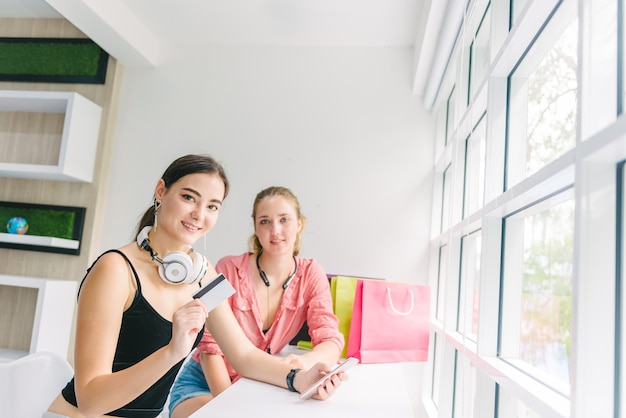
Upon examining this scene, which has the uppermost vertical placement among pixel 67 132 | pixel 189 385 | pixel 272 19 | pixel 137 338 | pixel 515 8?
pixel 272 19

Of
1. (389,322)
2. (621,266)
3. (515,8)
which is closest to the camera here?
(621,266)

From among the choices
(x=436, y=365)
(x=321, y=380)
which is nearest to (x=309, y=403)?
(x=321, y=380)

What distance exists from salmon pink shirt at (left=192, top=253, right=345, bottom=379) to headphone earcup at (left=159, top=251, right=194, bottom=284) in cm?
56

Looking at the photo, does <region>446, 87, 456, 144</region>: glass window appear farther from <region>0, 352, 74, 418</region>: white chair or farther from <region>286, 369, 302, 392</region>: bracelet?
<region>0, 352, 74, 418</region>: white chair

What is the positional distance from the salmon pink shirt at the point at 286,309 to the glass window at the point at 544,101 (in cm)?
87

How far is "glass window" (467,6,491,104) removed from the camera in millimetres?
2000

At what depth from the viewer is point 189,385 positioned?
75.9 inches

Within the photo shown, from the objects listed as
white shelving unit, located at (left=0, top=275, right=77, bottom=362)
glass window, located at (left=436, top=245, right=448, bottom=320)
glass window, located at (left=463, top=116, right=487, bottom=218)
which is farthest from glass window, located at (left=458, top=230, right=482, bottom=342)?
white shelving unit, located at (left=0, top=275, right=77, bottom=362)

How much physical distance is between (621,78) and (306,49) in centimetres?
256

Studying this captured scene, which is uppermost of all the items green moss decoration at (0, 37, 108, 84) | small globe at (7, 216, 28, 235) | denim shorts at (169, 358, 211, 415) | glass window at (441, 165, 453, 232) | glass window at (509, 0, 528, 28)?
green moss decoration at (0, 37, 108, 84)

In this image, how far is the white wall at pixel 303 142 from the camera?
3.03 meters

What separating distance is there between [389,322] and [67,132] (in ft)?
6.73

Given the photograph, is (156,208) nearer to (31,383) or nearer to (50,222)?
(31,383)

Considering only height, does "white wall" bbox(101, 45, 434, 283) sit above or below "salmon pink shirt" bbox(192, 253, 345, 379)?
above
